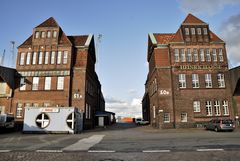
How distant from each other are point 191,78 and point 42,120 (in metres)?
23.8

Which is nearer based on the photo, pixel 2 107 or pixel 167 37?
pixel 2 107

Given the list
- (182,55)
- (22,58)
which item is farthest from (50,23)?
(182,55)

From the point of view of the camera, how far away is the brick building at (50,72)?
110ft

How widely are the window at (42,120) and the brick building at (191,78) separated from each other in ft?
56.7

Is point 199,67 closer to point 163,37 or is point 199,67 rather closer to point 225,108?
point 225,108

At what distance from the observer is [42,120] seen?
85.7 ft

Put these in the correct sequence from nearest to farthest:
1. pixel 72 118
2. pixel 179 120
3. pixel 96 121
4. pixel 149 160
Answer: pixel 149 160
pixel 72 118
pixel 179 120
pixel 96 121

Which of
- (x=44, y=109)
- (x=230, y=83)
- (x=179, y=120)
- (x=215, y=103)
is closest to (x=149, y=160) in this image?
(x=44, y=109)

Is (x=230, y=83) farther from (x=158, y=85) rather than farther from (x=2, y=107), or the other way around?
(x=2, y=107)

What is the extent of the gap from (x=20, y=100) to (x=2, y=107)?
10.5 ft

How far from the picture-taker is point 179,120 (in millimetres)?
32906

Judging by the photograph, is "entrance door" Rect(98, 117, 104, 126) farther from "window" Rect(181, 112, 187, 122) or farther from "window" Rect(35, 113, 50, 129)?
"window" Rect(35, 113, 50, 129)

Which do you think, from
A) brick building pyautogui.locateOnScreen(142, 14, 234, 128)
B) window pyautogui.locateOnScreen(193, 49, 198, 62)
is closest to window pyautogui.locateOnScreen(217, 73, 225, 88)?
brick building pyautogui.locateOnScreen(142, 14, 234, 128)

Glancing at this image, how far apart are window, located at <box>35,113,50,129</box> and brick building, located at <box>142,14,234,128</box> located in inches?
680
